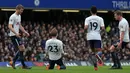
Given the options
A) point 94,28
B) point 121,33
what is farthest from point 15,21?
point 121,33

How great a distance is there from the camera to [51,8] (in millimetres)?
36438

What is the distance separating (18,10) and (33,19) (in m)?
17.6

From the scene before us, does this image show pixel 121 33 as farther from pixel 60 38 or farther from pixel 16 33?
pixel 60 38

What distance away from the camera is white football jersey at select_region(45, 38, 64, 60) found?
19.9 metres

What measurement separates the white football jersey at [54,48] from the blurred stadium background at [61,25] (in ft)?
34.7

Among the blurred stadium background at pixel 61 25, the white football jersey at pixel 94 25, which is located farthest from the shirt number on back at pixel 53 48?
the blurred stadium background at pixel 61 25

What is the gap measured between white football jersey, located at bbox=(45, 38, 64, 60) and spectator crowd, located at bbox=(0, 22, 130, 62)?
37.4 feet

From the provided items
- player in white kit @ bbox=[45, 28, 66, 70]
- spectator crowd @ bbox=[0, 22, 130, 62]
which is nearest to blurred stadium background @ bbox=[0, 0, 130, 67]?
spectator crowd @ bbox=[0, 22, 130, 62]

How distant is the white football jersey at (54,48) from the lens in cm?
1994

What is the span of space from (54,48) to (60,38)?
15285mm

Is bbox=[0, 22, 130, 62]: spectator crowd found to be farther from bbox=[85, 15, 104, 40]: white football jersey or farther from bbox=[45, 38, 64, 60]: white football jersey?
bbox=[85, 15, 104, 40]: white football jersey

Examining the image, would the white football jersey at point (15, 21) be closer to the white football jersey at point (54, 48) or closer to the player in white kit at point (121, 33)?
the white football jersey at point (54, 48)

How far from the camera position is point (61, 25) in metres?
38.3

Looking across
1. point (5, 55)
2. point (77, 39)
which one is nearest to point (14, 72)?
point (5, 55)
